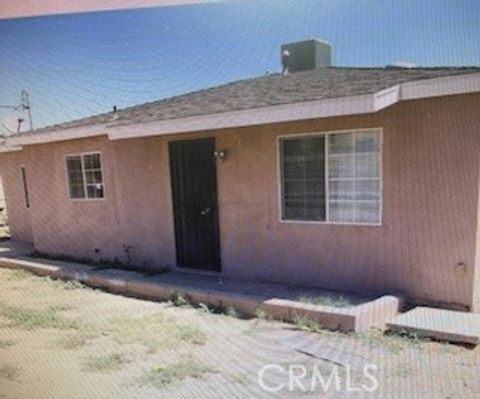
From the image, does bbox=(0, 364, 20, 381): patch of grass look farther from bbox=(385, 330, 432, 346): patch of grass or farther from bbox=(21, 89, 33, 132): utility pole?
bbox=(385, 330, 432, 346): patch of grass

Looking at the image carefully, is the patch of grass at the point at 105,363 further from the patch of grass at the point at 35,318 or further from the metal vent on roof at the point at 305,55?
the metal vent on roof at the point at 305,55

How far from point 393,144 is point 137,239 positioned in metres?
5.18

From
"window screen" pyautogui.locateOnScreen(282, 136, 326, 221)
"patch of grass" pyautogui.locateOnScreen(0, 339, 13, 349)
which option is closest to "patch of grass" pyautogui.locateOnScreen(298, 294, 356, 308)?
"window screen" pyautogui.locateOnScreen(282, 136, 326, 221)

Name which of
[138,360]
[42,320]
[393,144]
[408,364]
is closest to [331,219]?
[393,144]

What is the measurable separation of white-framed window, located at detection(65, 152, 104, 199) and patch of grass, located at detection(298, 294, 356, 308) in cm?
531

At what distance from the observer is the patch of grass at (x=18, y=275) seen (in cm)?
832

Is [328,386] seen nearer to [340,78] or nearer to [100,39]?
[100,39]

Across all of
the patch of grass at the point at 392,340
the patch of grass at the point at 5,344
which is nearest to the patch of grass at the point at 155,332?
the patch of grass at the point at 5,344

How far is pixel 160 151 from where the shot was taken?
7.93m

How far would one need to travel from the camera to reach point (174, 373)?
12.8ft

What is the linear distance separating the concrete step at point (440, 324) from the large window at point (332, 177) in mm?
1320

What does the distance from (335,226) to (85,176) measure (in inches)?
228

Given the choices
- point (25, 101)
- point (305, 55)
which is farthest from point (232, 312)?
point (305, 55)

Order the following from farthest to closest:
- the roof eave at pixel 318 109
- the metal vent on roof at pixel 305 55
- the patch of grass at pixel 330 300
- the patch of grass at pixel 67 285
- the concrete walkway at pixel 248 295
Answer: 1. the metal vent on roof at pixel 305 55
2. the patch of grass at pixel 67 285
3. the patch of grass at pixel 330 300
4. the concrete walkway at pixel 248 295
5. the roof eave at pixel 318 109
